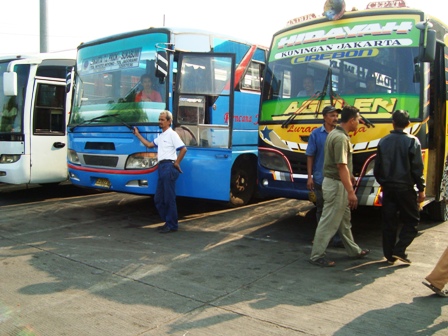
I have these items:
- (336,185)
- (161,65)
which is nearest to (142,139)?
(161,65)

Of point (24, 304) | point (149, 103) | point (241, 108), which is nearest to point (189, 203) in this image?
point (241, 108)

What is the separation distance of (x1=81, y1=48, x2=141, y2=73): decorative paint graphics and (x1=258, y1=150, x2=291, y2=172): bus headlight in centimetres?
247

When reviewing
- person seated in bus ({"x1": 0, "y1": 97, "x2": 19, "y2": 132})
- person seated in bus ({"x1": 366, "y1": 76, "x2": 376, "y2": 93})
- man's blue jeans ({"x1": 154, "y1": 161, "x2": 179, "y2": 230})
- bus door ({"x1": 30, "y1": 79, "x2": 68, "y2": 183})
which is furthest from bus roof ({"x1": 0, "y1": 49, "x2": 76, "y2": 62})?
person seated in bus ({"x1": 366, "y1": 76, "x2": 376, "y2": 93})

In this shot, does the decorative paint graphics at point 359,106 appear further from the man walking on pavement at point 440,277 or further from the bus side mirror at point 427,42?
the man walking on pavement at point 440,277

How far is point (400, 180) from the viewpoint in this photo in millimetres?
4965

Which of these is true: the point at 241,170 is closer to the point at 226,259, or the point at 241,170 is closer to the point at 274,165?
the point at 274,165

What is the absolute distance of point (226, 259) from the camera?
5.53 m

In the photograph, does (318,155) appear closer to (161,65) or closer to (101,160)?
(161,65)

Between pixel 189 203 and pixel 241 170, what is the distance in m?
1.46

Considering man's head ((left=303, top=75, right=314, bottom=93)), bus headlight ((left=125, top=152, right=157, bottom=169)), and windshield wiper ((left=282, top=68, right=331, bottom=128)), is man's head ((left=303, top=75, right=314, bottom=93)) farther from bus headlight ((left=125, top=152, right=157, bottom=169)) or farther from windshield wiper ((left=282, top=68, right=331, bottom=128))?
bus headlight ((left=125, top=152, right=157, bottom=169))

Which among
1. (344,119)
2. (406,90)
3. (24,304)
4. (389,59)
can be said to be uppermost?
(389,59)

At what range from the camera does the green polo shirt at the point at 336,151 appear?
4907 mm

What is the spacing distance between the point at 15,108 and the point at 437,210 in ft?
25.9

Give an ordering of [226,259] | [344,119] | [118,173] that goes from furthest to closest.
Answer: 1. [118,173]
2. [226,259]
3. [344,119]
